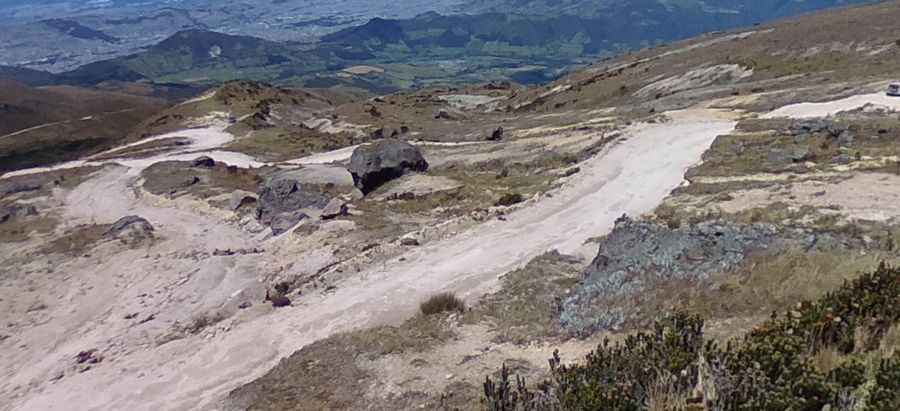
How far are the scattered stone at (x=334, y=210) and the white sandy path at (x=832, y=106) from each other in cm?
2807

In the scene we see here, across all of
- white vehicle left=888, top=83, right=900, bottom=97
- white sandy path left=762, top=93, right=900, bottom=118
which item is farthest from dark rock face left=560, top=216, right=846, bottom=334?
white vehicle left=888, top=83, right=900, bottom=97

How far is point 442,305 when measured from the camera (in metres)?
18.1

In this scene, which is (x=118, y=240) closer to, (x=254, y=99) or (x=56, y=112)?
(x=254, y=99)

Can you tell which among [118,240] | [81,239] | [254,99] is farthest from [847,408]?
[254,99]

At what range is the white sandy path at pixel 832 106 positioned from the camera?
3920cm

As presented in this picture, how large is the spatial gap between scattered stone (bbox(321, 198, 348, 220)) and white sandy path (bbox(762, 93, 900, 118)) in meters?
28.1

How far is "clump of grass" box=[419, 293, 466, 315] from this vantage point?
706 inches

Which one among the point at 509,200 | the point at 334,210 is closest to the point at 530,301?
the point at 509,200

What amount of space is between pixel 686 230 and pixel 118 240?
3370 cm

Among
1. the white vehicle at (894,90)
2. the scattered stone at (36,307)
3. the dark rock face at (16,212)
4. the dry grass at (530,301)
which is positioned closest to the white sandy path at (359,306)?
the dry grass at (530,301)

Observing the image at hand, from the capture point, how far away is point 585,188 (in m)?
31.3

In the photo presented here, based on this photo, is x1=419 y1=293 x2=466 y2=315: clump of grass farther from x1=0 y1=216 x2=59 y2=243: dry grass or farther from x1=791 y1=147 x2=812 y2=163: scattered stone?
x1=0 y1=216 x2=59 y2=243: dry grass

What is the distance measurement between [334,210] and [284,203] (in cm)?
585

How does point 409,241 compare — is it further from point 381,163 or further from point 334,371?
point 381,163
